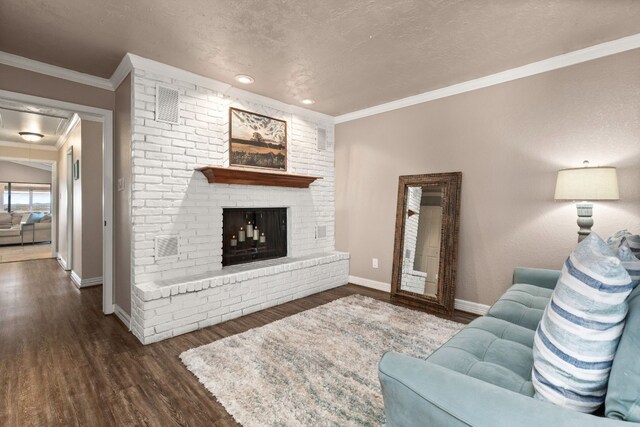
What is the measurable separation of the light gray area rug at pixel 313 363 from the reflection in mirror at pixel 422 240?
42 cm

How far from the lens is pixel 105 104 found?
321 cm

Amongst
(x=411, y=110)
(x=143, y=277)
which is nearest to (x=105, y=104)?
(x=143, y=277)

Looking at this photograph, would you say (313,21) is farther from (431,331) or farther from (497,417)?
(431,331)

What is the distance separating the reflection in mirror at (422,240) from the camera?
11.6ft

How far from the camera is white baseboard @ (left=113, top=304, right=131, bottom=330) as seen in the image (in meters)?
2.95

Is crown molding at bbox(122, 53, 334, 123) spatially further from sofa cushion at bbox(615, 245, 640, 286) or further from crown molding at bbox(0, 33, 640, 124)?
sofa cushion at bbox(615, 245, 640, 286)

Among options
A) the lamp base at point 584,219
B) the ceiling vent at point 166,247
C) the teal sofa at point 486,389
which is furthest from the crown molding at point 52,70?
the lamp base at point 584,219

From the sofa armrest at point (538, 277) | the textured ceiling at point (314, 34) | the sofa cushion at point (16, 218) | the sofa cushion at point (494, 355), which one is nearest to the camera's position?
the sofa cushion at point (494, 355)

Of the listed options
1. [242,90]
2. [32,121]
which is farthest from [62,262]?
[242,90]

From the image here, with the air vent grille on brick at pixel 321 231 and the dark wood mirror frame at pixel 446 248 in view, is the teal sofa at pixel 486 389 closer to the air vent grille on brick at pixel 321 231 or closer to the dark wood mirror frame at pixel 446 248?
the dark wood mirror frame at pixel 446 248

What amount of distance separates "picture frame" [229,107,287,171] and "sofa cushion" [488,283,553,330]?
2835mm

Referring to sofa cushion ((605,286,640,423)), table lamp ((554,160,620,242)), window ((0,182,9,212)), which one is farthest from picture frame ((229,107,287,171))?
window ((0,182,9,212))

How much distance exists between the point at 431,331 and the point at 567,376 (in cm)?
199

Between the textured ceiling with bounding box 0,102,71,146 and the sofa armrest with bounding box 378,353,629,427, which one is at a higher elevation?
the textured ceiling with bounding box 0,102,71,146
